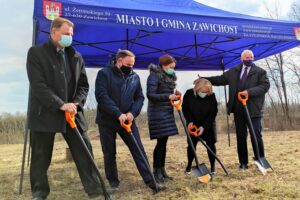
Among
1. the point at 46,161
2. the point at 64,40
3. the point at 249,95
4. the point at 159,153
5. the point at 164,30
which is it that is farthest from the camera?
the point at 249,95

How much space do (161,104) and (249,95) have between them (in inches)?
50.8

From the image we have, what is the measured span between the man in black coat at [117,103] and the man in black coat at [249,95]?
164cm

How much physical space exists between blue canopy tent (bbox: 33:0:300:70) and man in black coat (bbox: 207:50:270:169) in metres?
0.53

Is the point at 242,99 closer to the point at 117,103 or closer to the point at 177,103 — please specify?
the point at 177,103

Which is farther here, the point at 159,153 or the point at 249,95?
the point at 249,95

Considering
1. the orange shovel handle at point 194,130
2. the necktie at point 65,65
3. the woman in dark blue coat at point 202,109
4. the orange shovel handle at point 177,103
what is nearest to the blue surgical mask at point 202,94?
the woman in dark blue coat at point 202,109

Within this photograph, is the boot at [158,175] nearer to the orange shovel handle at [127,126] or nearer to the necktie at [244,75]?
the orange shovel handle at [127,126]

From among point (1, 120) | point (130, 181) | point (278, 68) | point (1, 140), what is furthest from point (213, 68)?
point (278, 68)

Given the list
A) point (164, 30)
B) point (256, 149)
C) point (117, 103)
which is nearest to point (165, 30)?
point (164, 30)

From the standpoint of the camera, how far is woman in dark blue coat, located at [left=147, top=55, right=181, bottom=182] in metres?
4.44

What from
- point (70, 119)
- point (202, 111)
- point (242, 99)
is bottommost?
point (70, 119)

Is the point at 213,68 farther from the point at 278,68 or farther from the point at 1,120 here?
the point at 278,68

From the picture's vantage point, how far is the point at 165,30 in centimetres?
→ 474

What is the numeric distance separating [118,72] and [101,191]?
1.36 m
